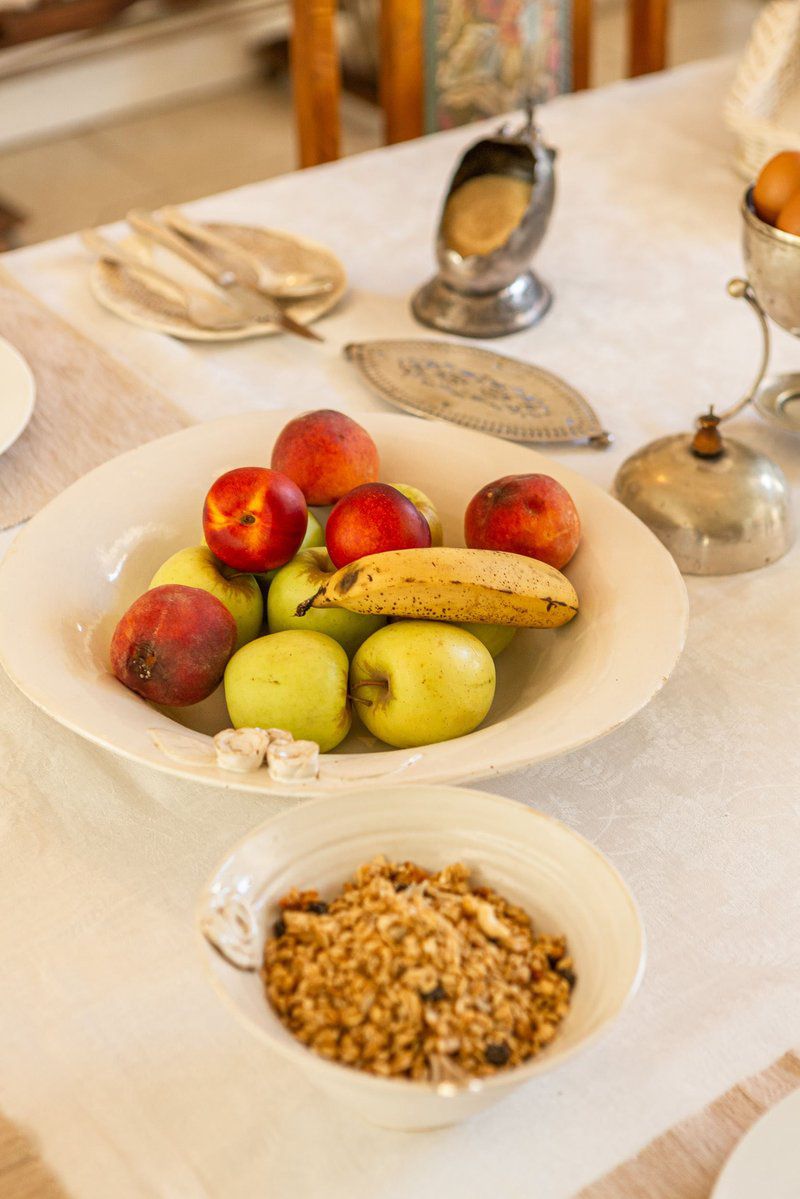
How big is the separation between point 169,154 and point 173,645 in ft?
8.10

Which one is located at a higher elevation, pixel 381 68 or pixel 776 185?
pixel 776 185

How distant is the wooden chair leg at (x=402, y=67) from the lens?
1352 millimetres

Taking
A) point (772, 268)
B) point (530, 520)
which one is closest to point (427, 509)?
point (530, 520)

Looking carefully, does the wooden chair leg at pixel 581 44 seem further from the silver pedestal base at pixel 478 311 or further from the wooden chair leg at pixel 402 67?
the silver pedestal base at pixel 478 311

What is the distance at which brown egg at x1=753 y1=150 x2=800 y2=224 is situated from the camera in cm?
73

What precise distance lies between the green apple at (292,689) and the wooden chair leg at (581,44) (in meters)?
1.18

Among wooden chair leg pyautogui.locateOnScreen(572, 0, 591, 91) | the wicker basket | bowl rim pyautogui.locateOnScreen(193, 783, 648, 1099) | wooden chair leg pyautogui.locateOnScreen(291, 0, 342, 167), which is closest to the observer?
bowl rim pyautogui.locateOnScreen(193, 783, 648, 1099)

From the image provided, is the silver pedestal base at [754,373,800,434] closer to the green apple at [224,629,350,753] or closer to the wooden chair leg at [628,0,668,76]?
the green apple at [224,629,350,753]

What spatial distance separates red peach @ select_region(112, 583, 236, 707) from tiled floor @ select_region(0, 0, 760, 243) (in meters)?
1.99

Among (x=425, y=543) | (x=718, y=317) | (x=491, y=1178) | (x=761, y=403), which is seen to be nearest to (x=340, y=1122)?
(x=491, y=1178)

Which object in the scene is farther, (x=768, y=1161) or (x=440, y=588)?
(x=440, y=588)

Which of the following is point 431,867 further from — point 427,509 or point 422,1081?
point 427,509

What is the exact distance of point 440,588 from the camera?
0.57 meters

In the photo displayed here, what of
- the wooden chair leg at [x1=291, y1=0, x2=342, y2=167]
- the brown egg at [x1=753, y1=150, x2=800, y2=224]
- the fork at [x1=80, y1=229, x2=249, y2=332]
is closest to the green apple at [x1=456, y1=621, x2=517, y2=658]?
the brown egg at [x1=753, y1=150, x2=800, y2=224]
